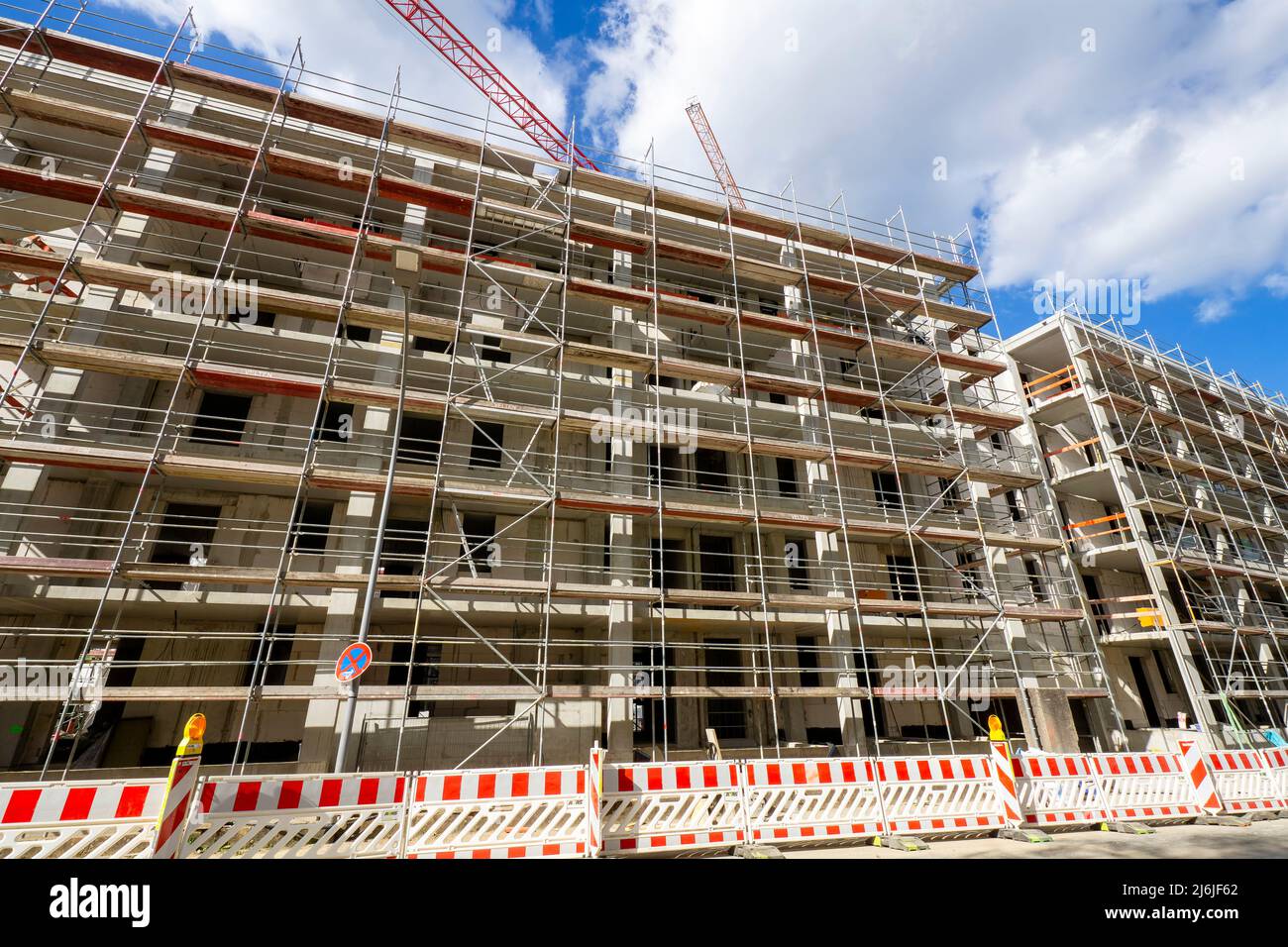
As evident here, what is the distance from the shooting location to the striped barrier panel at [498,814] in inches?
265

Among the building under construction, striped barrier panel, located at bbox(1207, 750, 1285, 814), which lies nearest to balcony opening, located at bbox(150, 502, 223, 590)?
the building under construction

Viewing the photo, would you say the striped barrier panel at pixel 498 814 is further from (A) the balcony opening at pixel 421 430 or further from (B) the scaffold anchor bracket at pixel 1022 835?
(A) the balcony opening at pixel 421 430

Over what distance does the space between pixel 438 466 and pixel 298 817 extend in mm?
6556

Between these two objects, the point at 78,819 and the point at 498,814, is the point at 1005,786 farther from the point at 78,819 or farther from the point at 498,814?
the point at 78,819

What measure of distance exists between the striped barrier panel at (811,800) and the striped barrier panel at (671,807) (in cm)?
29

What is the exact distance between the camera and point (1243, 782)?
32.8ft

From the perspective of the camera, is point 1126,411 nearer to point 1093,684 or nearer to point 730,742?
point 1093,684

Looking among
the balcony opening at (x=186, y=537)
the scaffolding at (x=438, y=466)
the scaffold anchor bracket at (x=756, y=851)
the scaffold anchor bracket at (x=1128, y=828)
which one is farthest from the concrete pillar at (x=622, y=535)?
the balcony opening at (x=186, y=537)

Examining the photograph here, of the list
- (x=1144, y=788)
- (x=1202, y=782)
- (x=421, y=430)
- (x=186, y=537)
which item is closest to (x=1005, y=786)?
(x=1144, y=788)

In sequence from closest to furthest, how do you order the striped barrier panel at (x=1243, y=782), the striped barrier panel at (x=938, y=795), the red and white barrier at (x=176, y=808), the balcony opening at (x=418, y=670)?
the red and white barrier at (x=176, y=808)
the striped barrier panel at (x=938, y=795)
the striped barrier panel at (x=1243, y=782)
the balcony opening at (x=418, y=670)

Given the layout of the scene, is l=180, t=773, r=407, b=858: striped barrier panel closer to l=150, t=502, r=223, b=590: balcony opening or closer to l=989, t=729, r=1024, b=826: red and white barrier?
l=989, t=729, r=1024, b=826: red and white barrier

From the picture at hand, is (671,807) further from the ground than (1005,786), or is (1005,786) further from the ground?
(1005,786)

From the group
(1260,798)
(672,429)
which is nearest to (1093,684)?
(1260,798)

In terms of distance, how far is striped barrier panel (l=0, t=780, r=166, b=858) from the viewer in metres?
5.35
